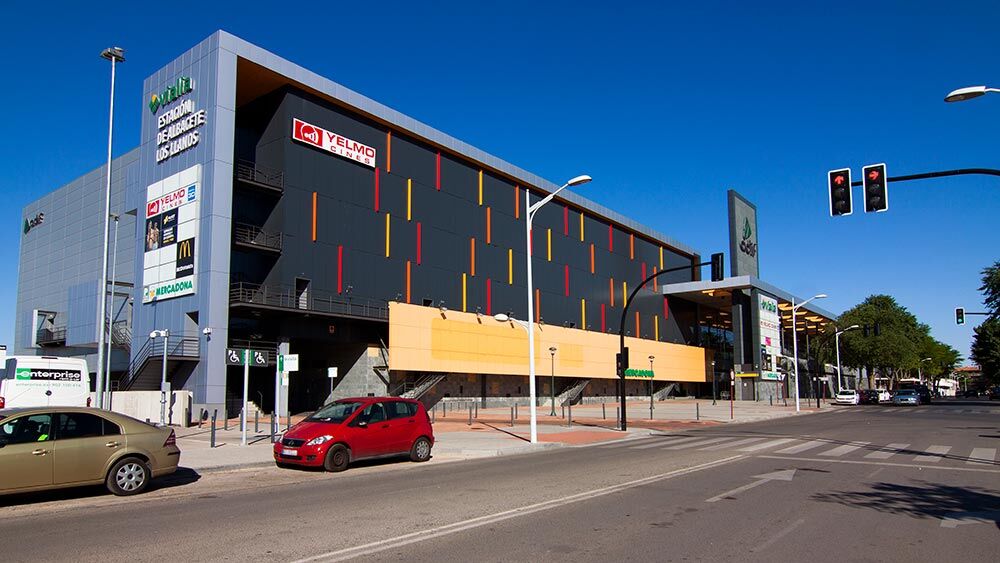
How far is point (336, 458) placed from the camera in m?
15.6

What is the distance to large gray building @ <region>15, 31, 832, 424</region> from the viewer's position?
Answer: 38062mm

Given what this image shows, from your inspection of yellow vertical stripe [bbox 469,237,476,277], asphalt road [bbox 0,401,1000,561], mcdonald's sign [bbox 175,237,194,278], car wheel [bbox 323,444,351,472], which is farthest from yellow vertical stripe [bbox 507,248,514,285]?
car wheel [bbox 323,444,351,472]

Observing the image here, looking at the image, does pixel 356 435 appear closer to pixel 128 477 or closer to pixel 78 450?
pixel 128 477

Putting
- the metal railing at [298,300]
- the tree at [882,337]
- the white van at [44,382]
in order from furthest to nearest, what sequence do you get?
the tree at [882,337] < the metal railing at [298,300] < the white van at [44,382]

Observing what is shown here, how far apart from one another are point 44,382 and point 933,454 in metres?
28.3

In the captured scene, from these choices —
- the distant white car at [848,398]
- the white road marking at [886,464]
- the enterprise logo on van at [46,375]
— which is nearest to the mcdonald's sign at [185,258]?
the enterprise logo on van at [46,375]

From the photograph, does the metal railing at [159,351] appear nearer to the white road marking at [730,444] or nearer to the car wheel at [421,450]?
the car wheel at [421,450]

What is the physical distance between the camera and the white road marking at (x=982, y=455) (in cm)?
1677

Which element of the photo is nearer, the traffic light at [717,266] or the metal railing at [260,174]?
the traffic light at [717,266]

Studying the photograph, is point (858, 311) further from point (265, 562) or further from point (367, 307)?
point (265, 562)

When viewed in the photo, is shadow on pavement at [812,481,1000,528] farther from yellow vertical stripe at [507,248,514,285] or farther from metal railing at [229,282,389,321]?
yellow vertical stripe at [507,248,514,285]

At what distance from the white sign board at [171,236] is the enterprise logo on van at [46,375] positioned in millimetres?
10630

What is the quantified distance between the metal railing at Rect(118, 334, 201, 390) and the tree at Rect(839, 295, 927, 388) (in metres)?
68.1

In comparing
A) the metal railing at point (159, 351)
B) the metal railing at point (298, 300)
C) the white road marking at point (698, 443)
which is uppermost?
the metal railing at point (298, 300)
